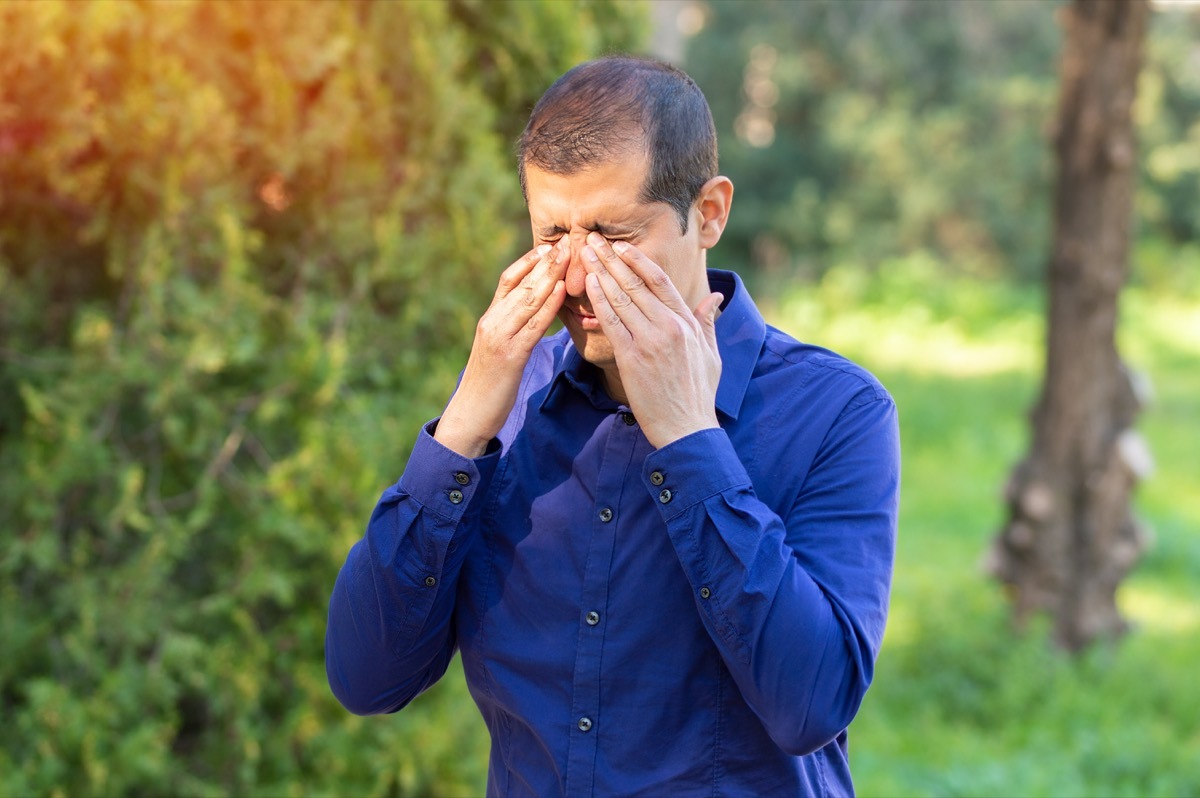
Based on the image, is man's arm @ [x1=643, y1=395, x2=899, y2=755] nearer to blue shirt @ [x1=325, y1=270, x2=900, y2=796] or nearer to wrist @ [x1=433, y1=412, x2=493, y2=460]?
blue shirt @ [x1=325, y1=270, x2=900, y2=796]

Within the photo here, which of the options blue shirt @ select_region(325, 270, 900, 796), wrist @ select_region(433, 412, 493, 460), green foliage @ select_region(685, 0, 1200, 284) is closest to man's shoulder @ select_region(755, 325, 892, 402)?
blue shirt @ select_region(325, 270, 900, 796)

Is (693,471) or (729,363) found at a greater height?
(729,363)

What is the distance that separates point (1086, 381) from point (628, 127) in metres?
5.05

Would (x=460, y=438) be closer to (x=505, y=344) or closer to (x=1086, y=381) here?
(x=505, y=344)

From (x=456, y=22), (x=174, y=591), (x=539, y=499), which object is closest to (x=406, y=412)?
(x=174, y=591)

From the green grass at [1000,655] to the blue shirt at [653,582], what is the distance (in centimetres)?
352

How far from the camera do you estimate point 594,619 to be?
1.84m

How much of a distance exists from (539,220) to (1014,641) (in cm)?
514

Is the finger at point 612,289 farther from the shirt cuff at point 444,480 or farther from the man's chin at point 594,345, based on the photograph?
the shirt cuff at point 444,480

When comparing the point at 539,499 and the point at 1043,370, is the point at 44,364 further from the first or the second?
the point at 1043,370

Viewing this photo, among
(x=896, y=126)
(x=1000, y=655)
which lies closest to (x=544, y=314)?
(x=1000, y=655)

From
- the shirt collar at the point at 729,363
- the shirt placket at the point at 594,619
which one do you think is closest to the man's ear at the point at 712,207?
the shirt collar at the point at 729,363

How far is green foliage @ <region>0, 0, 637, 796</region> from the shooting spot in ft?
10.5

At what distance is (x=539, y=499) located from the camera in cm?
196
